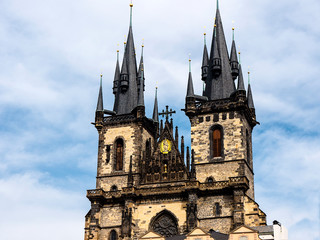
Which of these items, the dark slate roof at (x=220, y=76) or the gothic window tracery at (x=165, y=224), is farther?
the dark slate roof at (x=220, y=76)

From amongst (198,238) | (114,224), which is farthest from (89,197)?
(198,238)

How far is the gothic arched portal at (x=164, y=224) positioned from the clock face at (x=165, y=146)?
5.94 metres

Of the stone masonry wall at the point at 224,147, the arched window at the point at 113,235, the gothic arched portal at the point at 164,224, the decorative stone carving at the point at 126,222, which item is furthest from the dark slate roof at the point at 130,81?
the arched window at the point at 113,235

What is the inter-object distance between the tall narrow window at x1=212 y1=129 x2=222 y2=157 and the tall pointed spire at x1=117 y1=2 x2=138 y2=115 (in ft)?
29.4

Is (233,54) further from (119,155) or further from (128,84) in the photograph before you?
(119,155)

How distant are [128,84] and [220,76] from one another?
363 inches

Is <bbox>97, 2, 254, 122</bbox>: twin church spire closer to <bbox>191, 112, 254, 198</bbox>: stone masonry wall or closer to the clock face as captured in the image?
<bbox>191, 112, 254, 198</bbox>: stone masonry wall

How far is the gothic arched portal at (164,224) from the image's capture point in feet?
179

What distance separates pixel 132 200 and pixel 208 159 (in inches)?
296

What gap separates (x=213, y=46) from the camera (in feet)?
203

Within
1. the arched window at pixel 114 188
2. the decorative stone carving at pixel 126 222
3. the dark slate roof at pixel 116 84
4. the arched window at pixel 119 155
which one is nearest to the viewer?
the decorative stone carving at pixel 126 222

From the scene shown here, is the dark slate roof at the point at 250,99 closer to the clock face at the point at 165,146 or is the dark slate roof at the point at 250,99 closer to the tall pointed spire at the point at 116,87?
the clock face at the point at 165,146

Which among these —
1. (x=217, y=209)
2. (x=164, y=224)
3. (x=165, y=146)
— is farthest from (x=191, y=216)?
(x=165, y=146)

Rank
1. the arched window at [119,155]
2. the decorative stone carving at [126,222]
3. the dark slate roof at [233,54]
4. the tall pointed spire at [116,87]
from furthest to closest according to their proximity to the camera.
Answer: the tall pointed spire at [116,87], the dark slate roof at [233,54], the arched window at [119,155], the decorative stone carving at [126,222]
